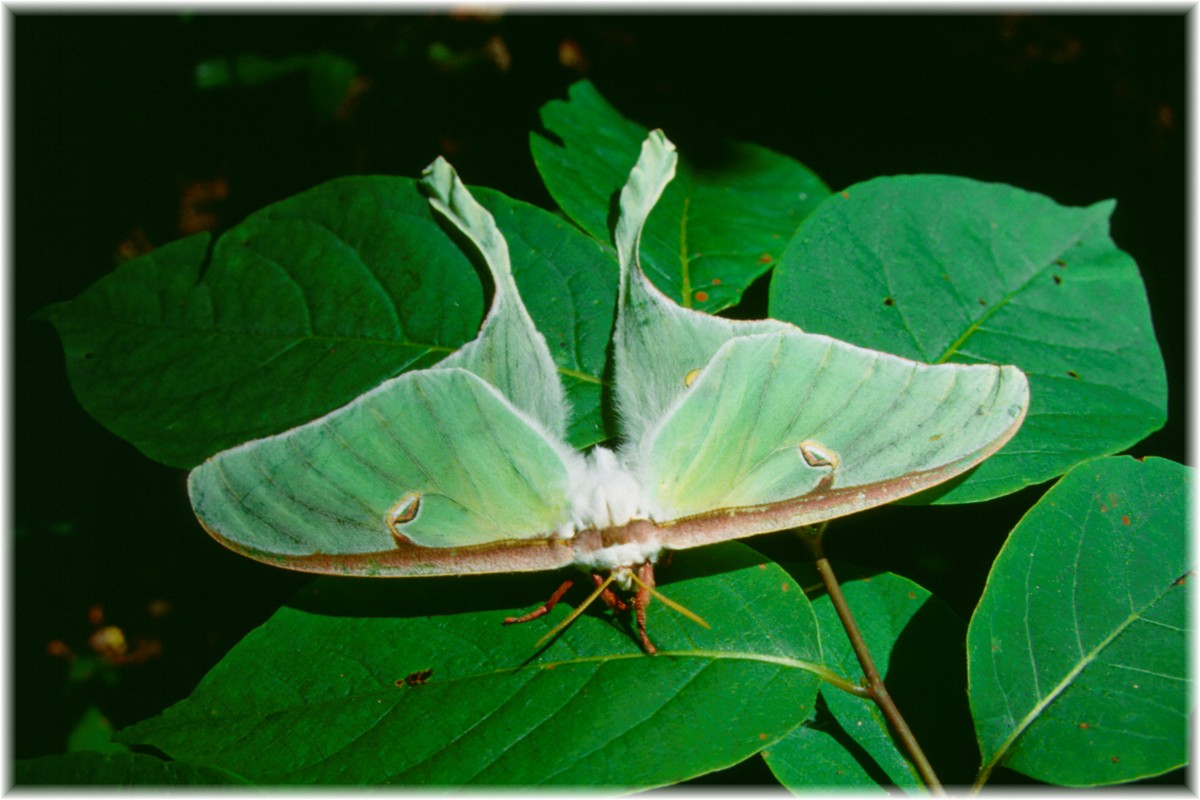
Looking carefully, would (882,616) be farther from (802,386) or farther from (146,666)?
(146,666)

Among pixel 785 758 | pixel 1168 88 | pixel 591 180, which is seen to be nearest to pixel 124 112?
pixel 591 180

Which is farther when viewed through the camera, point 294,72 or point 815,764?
point 294,72

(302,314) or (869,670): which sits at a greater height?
(302,314)

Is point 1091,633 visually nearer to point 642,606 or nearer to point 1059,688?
point 1059,688

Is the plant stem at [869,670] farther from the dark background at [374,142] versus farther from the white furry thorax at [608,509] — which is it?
the dark background at [374,142]

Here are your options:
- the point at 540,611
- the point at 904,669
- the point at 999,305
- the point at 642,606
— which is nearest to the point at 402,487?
the point at 540,611
